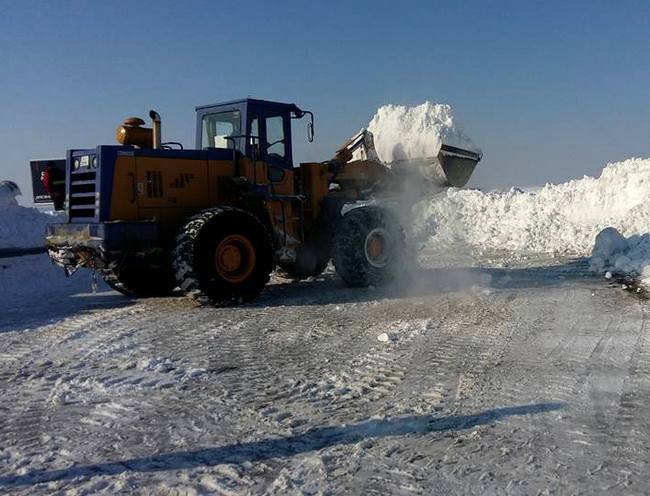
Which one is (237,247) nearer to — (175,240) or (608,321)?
(175,240)

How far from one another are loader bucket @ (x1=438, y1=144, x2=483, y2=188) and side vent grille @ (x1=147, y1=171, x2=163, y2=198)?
4911 millimetres

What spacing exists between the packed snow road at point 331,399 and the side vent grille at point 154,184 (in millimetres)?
1540

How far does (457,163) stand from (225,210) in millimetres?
4794

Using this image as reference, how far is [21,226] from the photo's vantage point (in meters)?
15.8

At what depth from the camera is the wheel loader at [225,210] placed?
8.26 meters

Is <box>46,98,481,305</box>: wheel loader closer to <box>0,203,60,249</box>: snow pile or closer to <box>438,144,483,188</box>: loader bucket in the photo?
<box>438,144,483,188</box>: loader bucket

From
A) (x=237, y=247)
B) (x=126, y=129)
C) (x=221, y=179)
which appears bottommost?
(x=237, y=247)

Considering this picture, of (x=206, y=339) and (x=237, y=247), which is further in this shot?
(x=237, y=247)

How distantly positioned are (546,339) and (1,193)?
15483mm

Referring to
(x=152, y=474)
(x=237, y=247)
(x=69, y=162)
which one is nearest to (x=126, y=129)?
(x=69, y=162)

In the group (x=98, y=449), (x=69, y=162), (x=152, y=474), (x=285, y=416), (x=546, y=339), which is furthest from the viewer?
(x=69, y=162)

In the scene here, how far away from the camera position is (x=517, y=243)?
1617 cm

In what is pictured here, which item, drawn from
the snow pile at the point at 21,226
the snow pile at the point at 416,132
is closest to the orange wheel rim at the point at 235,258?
the snow pile at the point at 416,132

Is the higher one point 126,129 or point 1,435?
point 126,129
